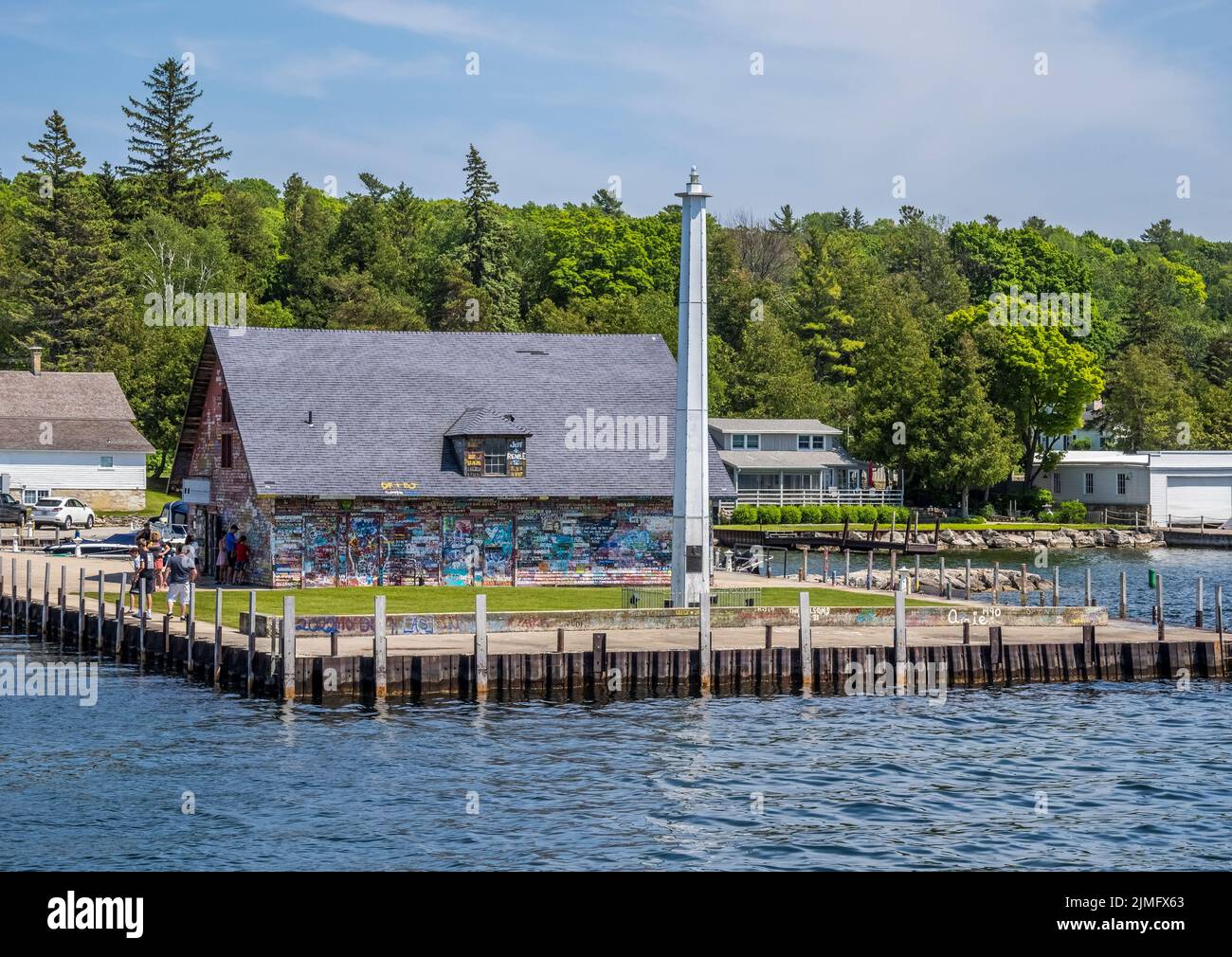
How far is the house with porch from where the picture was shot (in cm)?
10831

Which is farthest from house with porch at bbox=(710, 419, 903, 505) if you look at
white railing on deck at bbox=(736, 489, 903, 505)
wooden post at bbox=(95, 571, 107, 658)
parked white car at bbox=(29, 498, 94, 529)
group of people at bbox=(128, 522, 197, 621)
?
wooden post at bbox=(95, 571, 107, 658)

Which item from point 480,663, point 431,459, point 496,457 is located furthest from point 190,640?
point 496,457

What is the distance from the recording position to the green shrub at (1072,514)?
11056cm

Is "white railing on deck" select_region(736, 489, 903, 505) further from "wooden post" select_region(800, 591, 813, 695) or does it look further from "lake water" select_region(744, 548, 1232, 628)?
"wooden post" select_region(800, 591, 813, 695)

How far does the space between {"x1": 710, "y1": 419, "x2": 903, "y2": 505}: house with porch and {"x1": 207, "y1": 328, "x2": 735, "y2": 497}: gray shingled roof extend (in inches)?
1897

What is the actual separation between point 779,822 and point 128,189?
12188 centimetres

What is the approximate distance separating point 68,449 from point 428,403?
43067 mm

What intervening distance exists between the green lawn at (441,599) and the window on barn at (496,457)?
13.7 ft

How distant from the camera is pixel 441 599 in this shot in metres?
46.6

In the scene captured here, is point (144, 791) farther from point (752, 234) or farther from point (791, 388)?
point (752, 234)

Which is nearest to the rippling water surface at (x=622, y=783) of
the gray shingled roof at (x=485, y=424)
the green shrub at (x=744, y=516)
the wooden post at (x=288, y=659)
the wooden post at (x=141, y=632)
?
the wooden post at (x=288, y=659)

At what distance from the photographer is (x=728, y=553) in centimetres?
6956

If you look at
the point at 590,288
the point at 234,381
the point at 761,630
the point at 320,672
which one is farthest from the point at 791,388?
the point at 320,672
